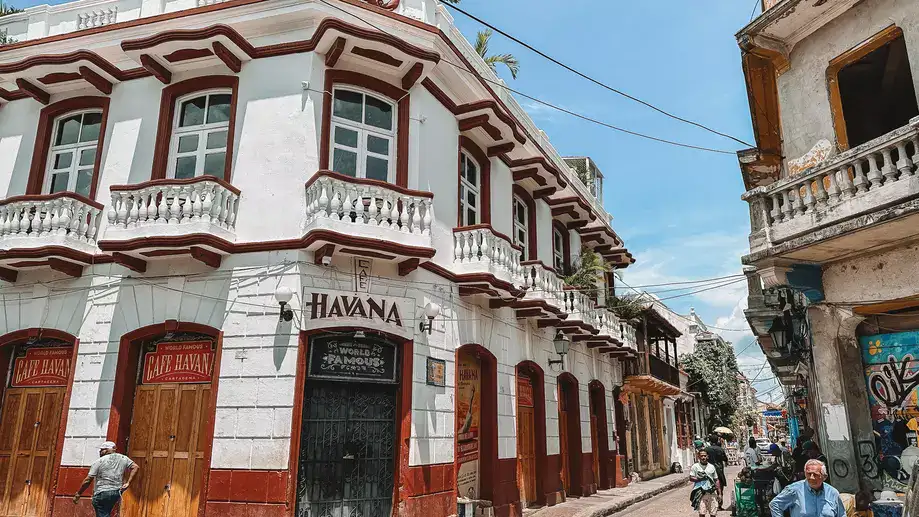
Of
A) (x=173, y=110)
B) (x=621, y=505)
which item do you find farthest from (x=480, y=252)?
(x=621, y=505)

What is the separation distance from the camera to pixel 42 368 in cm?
1063

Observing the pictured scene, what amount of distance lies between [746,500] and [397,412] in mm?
7128

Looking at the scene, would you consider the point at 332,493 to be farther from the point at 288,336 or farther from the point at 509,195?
the point at 509,195

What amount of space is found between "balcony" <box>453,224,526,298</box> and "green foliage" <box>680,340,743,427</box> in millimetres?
26816

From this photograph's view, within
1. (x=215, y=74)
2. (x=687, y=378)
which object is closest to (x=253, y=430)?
(x=215, y=74)

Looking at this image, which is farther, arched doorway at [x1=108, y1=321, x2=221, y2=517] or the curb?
the curb

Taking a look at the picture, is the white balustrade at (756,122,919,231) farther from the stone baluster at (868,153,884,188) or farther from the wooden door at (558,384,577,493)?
the wooden door at (558,384,577,493)

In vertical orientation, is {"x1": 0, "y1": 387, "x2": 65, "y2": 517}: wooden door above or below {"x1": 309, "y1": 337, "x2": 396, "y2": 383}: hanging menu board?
below

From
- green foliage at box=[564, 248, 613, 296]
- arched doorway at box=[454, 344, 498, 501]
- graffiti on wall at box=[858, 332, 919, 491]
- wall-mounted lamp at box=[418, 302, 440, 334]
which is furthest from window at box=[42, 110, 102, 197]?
graffiti on wall at box=[858, 332, 919, 491]

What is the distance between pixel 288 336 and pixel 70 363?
422 centimetres

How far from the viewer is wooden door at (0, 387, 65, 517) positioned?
10.1 metres

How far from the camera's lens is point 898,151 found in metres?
7.55

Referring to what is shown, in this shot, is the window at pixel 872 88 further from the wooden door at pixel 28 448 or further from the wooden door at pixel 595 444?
the wooden door at pixel 28 448

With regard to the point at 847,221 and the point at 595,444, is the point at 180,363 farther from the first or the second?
the point at 595,444
